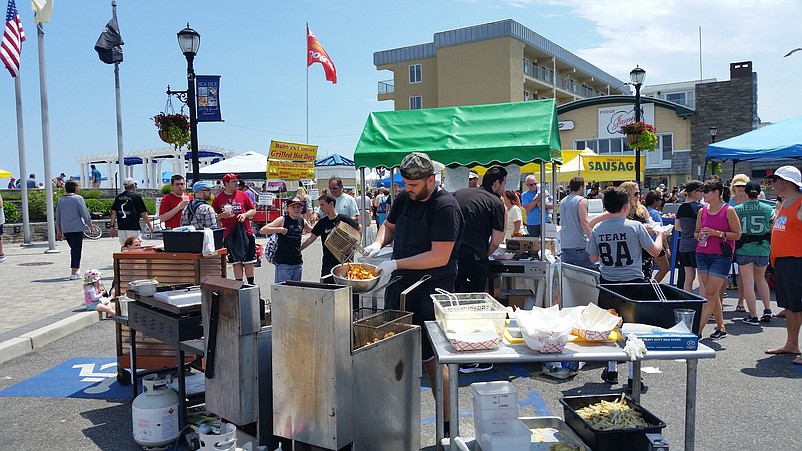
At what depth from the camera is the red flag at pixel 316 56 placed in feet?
80.6

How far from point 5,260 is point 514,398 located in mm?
15593

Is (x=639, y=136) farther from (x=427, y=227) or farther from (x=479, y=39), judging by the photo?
(x=479, y=39)

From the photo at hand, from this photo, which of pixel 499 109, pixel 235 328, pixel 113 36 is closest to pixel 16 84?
pixel 113 36

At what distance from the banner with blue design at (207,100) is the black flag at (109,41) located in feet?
30.3

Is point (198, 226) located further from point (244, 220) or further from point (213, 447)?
point (213, 447)

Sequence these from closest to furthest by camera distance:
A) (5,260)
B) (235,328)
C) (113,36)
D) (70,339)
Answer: (235,328) → (70,339) → (5,260) → (113,36)

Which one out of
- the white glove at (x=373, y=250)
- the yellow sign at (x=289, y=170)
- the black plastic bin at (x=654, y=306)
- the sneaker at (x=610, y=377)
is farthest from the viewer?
the yellow sign at (x=289, y=170)

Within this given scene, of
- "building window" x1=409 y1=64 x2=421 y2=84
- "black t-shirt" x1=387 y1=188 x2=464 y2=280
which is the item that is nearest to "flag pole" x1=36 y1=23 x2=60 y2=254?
"black t-shirt" x1=387 y1=188 x2=464 y2=280

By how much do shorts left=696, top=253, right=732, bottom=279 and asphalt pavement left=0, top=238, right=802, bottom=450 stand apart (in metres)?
0.84

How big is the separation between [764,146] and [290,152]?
13.3 metres

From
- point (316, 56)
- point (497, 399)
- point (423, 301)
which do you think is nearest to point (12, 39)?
point (316, 56)

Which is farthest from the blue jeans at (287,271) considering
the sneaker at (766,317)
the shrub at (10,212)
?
the shrub at (10,212)

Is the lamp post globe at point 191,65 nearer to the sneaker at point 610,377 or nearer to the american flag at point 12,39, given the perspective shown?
the sneaker at point 610,377

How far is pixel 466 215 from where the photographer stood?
19.7 ft
